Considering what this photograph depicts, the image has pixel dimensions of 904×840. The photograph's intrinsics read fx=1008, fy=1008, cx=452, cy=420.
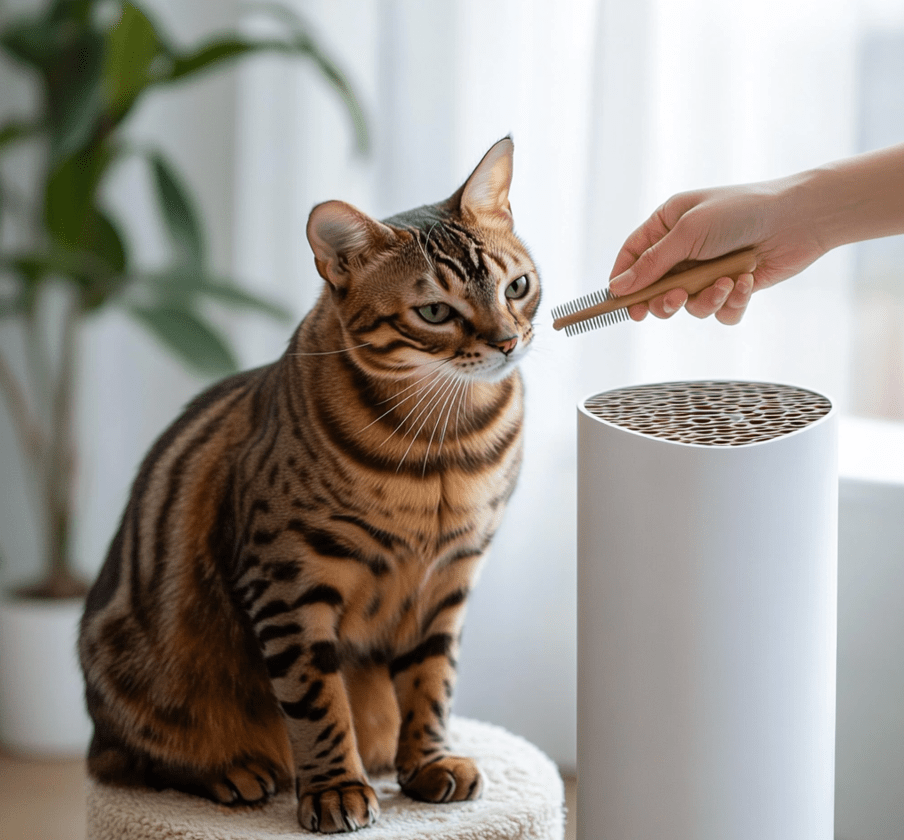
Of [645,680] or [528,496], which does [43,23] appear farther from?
[645,680]

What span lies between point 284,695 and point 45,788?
1.11m

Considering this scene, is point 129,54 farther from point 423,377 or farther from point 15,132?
point 423,377

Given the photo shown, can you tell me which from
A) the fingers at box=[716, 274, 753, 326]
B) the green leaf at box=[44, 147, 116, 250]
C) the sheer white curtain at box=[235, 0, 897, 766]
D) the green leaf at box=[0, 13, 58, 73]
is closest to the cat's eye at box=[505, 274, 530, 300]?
the fingers at box=[716, 274, 753, 326]

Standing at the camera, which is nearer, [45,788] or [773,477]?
[773,477]

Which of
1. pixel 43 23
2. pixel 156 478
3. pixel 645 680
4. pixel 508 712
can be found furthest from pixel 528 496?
pixel 43 23

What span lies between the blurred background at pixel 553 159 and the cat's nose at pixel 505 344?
27.1 inches

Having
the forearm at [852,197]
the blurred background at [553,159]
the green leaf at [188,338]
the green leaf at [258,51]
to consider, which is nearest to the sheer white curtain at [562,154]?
the blurred background at [553,159]

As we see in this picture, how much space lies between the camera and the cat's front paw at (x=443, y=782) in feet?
3.69

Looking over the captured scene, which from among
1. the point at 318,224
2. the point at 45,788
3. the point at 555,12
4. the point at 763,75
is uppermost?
the point at 555,12

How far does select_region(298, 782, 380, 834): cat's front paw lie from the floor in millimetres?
745

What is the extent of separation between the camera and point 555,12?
5.79 feet

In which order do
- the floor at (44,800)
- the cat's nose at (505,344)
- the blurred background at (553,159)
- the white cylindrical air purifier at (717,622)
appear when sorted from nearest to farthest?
the white cylindrical air purifier at (717,622), the cat's nose at (505,344), the blurred background at (553,159), the floor at (44,800)

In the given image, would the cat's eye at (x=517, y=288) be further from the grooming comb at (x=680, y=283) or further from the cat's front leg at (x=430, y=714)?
the cat's front leg at (x=430, y=714)

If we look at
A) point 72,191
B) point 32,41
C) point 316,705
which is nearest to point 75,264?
point 72,191
